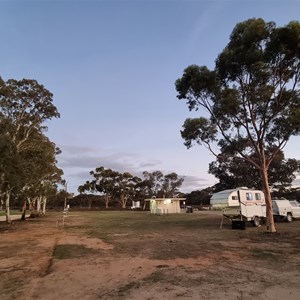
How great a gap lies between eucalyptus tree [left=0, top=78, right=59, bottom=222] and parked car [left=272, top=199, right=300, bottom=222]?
20833 millimetres

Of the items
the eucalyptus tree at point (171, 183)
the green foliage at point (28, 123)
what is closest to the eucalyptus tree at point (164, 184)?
the eucalyptus tree at point (171, 183)

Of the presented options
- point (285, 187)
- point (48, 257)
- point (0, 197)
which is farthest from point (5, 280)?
point (285, 187)

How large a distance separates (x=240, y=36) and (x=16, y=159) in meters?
16.0

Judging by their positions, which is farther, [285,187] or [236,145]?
[285,187]

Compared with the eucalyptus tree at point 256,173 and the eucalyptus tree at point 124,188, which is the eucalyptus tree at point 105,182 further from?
the eucalyptus tree at point 256,173

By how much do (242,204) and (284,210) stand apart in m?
6.72

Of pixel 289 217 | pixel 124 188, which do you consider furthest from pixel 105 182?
pixel 289 217

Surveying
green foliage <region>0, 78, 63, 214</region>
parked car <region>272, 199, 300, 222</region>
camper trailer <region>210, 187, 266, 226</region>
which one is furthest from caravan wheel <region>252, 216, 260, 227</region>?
green foliage <region>0, 78, 63, 214</region>

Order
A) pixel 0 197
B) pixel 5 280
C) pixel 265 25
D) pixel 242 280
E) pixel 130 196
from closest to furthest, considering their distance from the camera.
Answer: pixel 242 280 < pixel 5 280 < pixel 265 25 < pixel 0 197 < pixel 130 196

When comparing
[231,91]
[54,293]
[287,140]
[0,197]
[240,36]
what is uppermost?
[240,36]

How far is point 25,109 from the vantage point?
94.5 feet

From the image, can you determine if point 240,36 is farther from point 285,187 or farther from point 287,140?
point 285,187

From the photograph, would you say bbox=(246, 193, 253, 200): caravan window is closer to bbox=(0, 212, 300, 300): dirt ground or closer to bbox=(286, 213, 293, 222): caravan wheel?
bbox=(286, 213, 293, 222): caravan wheel

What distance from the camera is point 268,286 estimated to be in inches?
285
